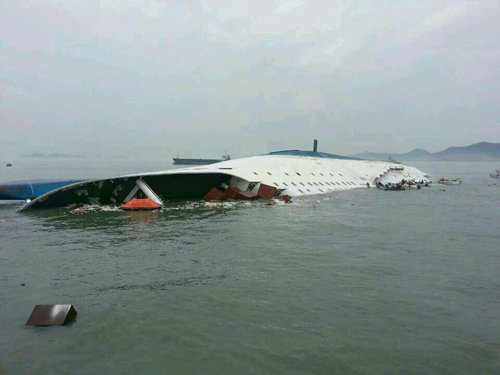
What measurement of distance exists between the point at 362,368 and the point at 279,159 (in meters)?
49.2

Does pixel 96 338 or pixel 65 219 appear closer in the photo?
pixel 96 338

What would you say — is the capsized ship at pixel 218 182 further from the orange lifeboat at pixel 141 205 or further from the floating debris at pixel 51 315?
the floating debris at pixel 51 315

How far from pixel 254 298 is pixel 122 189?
28.2 meters

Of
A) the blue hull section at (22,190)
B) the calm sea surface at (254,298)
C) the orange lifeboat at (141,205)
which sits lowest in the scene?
the calm sea surface at (254,298)

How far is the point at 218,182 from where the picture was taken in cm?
4350

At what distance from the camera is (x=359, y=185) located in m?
61.7

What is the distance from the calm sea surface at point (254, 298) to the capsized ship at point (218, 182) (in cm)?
1169

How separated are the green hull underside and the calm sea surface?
11.4 m

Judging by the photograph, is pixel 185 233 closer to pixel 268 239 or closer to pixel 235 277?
pixel 268 239

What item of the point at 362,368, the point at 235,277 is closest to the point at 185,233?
the point at 235,277

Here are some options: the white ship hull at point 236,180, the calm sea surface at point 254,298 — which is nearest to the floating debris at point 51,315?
the calm sea surface at point 254,298

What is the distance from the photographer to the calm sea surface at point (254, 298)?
8.54m

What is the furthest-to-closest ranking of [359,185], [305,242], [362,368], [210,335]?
1. [359,185]
2. [305,242]
3. [210,335]
4. [362,368]

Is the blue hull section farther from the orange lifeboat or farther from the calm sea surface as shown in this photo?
the calm sea surface
